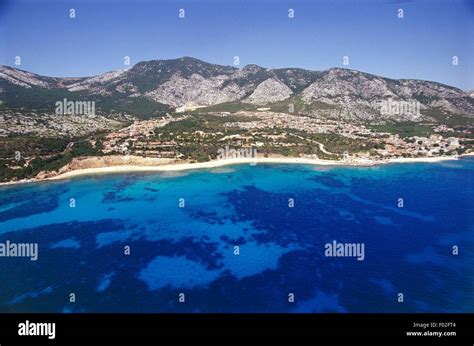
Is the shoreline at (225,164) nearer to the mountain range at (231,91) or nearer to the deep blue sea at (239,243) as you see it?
the deep blue sea at (239,243)

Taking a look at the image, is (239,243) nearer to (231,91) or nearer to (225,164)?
(225,164)

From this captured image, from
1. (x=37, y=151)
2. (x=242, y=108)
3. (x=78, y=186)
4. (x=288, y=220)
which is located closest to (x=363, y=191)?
(x=288, y=220)

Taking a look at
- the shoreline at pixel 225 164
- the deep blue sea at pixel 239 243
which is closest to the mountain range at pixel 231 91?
the shoreline at pixel 225 164

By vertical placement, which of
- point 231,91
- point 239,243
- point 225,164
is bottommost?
point 239,243

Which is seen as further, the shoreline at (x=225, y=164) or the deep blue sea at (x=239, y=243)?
the shoreline at (x=225, y=164)

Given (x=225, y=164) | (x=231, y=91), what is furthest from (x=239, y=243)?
(x=231, y=91)
